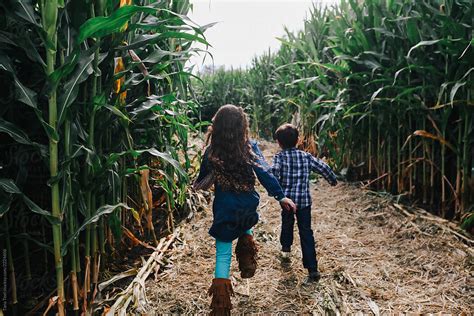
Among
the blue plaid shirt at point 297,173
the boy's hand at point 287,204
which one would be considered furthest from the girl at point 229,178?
the blue plaid shirt at point 297,173

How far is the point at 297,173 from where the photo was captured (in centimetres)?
235

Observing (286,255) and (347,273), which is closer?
(347,273)

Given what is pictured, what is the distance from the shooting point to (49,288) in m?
1.88

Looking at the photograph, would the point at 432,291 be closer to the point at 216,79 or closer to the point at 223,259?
the point at 223,259

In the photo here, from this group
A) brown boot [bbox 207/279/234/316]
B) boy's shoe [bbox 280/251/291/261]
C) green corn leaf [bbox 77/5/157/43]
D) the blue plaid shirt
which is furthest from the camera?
boy's shoe [bbox 280/251/291/261]

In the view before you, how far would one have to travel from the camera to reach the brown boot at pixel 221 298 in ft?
5.63

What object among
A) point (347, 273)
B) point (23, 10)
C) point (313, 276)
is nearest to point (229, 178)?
point (313, 276)

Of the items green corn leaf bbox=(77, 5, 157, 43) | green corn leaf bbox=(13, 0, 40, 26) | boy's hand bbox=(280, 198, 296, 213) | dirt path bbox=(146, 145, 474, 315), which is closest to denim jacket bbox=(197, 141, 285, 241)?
boy's hand bbox=(280, 198, 296, 213)

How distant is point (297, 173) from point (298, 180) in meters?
0.05

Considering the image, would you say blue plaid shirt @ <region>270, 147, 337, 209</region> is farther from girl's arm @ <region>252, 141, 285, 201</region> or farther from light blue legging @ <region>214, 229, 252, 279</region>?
light blue legging @ <region>214, 229, 252, 279</region>

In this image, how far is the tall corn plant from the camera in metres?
1.42

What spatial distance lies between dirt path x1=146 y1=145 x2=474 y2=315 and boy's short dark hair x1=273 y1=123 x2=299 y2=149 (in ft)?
2.64

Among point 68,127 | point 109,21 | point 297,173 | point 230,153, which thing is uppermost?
point 109,21

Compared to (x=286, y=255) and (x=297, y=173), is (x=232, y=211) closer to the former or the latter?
(x=297, y=173)
